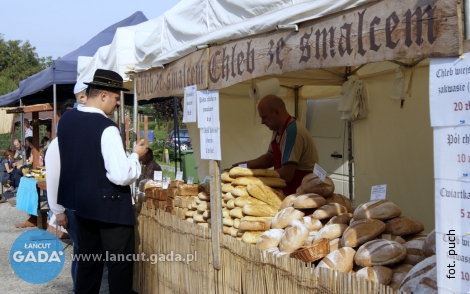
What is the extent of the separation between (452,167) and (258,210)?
198 centimetres

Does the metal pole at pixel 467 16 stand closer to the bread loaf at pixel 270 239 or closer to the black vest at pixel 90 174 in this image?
the bread loaf at pixel 270 239

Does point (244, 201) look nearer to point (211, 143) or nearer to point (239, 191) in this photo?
point (239, 191)

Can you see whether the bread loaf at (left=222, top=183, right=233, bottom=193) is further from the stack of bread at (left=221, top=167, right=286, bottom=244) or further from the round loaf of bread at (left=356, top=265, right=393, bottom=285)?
the round loaf of bread at (left=356, top=265, right=393, bottom=285)

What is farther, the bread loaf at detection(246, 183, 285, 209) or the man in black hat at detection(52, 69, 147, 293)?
the bread loaf at detection(246, 183, 285, 209)

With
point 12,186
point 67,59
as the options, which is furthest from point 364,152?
point 12,186

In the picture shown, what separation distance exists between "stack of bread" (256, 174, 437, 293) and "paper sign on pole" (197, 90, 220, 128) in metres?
0.78

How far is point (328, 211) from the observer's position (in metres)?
3.27

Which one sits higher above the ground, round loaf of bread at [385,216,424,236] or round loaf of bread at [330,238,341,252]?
round loaf of bread at [385,216,424,236]

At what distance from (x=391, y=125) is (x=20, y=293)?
4.71m

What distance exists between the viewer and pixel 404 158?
5.46 metres

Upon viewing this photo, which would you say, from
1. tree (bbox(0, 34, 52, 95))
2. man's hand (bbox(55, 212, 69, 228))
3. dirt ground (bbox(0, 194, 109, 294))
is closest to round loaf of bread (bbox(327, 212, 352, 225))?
man's hand (bbox(55, 212, 69, 228))

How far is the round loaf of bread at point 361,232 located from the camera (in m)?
2.70

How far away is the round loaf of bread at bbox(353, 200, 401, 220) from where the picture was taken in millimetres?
2863

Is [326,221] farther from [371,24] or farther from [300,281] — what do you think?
[371,24]
